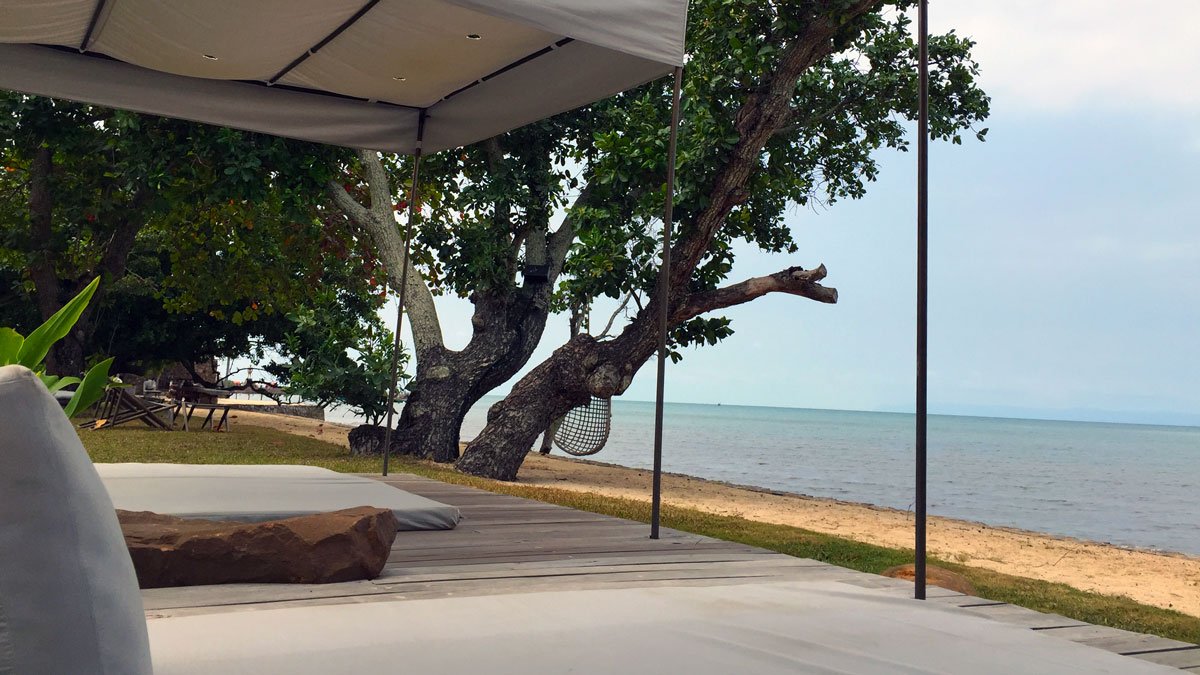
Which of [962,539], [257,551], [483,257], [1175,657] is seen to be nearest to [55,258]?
[483,257]

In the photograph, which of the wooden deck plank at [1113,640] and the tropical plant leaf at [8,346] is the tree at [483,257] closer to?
the tropical plant leaf at [8,346]

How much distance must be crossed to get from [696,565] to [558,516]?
1.23 meters

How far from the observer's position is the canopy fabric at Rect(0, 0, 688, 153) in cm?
418

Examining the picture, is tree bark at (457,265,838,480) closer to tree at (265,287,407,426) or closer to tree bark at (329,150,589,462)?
tree bark at (329,150,589,462)

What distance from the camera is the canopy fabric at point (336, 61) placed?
418 cm

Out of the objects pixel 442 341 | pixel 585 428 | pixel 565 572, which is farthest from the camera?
pixel 585 428

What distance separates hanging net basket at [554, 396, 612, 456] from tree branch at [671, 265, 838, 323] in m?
2.31

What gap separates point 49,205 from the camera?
13383mm

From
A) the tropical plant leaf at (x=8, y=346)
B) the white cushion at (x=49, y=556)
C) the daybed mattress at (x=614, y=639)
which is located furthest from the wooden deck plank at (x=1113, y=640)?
the tropical plant leaf at (x=8, y=346)

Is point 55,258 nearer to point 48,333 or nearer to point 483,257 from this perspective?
point 483,257

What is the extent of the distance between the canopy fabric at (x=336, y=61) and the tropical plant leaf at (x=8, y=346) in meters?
2.02

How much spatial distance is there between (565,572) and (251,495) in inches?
58.0

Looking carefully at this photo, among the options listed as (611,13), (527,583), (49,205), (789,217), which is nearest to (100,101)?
(611,13)

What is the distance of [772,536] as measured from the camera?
704 centimetres
